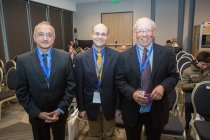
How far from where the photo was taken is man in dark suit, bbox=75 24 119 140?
1.83m

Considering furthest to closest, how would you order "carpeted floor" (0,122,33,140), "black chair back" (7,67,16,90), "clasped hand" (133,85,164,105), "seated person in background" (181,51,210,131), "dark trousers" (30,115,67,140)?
"black chair back" (7,67,16,90)
"carpeted floor" (0,122,33,140)
"seated person in background" (181,51,210,131)
"dark trousers" (30,115,67,140)
"clasped hand" (133,85,164,105)

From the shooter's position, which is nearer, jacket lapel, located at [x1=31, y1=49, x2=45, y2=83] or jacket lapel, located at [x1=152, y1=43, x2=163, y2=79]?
jacket lapel, located at [x1=152, y1=43, x2=163, y2=79]

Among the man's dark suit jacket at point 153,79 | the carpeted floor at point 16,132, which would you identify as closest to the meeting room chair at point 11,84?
the carpeted floor at point 16,132

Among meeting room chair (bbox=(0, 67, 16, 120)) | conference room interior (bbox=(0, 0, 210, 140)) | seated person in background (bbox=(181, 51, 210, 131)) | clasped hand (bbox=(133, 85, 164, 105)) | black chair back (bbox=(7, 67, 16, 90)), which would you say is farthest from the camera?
conference room interior (bbox=(0, 0, 210, 140))

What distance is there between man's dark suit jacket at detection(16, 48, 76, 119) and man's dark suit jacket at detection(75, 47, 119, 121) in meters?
0.14

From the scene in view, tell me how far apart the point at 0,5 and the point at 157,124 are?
5788 mm

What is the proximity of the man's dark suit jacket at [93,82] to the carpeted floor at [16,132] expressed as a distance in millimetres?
1477

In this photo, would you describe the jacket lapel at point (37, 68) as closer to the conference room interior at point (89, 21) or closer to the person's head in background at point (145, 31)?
the person's head in background at point (145, 31)

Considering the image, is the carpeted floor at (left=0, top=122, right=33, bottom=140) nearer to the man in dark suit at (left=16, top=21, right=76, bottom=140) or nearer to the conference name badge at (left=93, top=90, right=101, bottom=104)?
the man in dark suit at (left=16, top=21, right=76, bottom=140)

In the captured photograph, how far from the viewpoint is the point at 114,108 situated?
76.7 inches

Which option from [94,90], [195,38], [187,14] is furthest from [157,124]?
[187,14]

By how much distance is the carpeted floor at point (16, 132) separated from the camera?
2833 mm

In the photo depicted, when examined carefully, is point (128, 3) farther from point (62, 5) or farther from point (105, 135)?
point (105, 135)

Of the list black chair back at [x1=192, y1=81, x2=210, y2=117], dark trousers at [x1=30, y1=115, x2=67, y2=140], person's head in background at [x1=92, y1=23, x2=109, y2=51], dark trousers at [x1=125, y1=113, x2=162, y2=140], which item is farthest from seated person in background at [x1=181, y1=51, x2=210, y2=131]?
dark trousers at [x1=30, y1=115, x2=67, y2=140]
